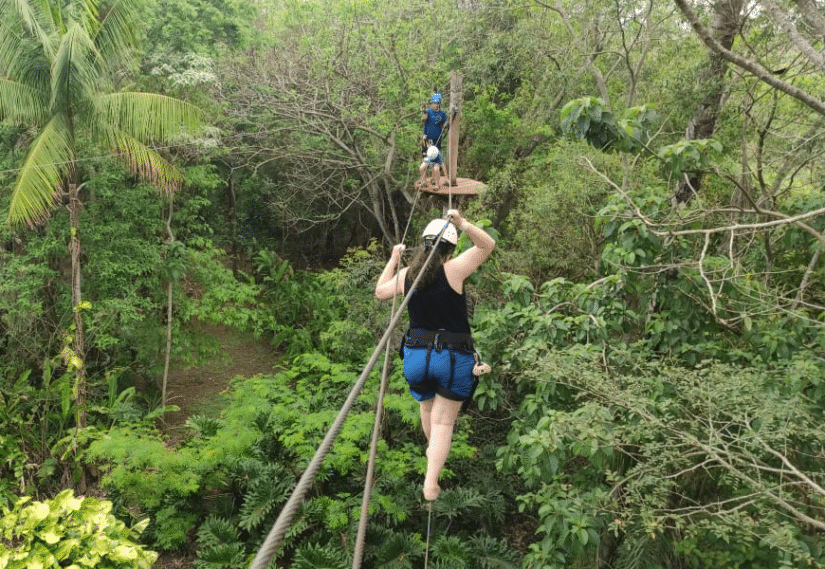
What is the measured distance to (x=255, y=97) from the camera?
12570 millimetres

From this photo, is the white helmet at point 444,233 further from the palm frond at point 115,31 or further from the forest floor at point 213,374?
the forest floor at point 213,374

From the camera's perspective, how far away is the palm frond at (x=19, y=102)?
8.12m

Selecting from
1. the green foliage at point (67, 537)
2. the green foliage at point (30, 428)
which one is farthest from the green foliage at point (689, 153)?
the green foliage at point (30, 428)

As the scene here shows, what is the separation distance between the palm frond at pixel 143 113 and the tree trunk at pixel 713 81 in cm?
674

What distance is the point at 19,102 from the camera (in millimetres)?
8266

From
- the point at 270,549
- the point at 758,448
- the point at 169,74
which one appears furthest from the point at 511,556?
the point at 169,74

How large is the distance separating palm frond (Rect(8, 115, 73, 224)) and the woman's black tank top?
648cm

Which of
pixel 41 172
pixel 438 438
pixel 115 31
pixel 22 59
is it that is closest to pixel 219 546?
pixel 438 438

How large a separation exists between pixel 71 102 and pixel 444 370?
24.1 ft

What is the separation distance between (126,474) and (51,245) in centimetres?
392

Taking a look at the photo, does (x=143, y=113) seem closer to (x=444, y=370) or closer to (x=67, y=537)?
(x=67, y=537)

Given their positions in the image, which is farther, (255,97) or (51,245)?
(255,97)

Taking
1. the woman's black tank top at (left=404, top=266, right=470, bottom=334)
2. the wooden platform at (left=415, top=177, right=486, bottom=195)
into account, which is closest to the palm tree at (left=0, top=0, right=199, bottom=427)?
the wooden platform at (left=415, top=177, right=486, bottom=195)

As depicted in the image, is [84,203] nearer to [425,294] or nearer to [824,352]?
[425,294]
